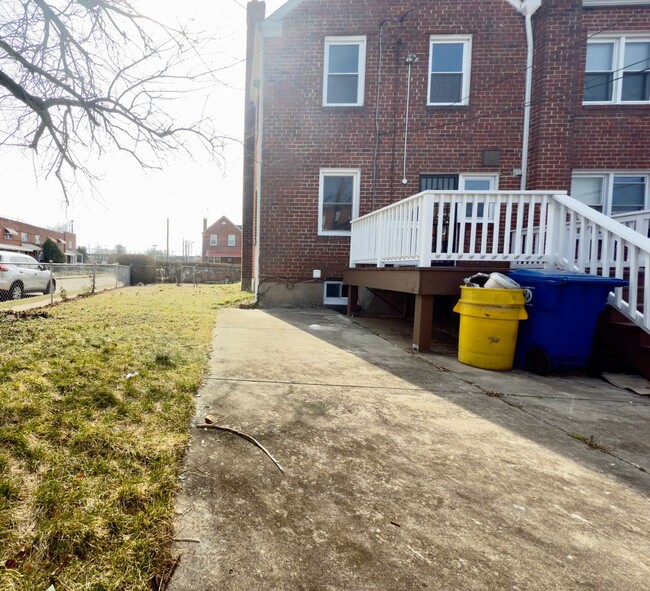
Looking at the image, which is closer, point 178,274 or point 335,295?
point 335,295

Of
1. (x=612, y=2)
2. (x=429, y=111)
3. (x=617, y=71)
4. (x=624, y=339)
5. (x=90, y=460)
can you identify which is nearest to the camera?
(x=90, y=460)

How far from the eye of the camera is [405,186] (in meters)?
8.80

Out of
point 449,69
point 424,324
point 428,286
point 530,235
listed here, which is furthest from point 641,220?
point 449,69

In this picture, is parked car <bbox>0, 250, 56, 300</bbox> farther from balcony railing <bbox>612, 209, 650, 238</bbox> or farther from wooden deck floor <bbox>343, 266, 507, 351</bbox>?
balcony railing <bbox>612, 209, 650, 238</bbox>

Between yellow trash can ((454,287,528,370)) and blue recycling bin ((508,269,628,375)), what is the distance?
0.20 meters

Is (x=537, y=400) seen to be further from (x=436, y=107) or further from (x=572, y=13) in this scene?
(x=572, y=13)

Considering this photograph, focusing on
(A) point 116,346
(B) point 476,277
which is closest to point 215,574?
(A) point 116,346

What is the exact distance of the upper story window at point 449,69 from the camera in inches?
340

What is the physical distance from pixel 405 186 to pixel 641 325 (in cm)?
578

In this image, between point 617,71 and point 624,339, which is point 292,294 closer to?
point 624,339

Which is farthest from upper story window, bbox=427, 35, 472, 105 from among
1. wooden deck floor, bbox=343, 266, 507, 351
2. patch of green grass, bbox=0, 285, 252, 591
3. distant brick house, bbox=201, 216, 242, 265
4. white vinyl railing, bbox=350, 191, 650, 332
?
distant brick house, bbox=201, 216, 242, 265

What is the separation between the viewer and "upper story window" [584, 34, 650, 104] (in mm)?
8328

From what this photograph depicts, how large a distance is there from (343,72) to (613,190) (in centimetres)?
684

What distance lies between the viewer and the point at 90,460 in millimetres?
1905
